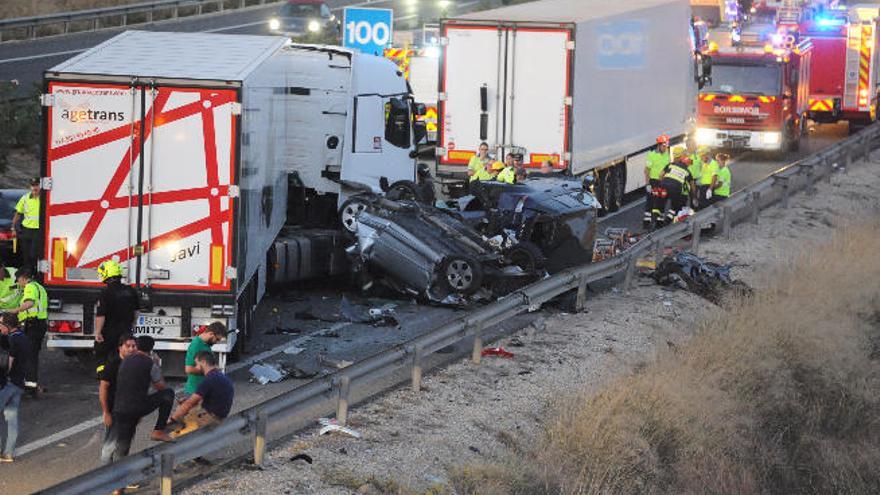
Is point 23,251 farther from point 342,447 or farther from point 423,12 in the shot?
point 423,12

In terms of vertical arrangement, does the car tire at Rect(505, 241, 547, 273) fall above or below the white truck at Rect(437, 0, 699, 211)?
below

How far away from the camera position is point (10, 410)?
14133 millimetres

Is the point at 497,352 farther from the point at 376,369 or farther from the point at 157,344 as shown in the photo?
the point at 157,344

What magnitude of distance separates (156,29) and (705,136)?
2005 cm

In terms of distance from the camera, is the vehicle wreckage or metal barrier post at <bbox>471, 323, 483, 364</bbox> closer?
metal barrier post at <bbox>471, 323, 483, 364</bbox>

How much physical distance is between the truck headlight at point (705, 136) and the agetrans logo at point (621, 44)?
27.6 ft

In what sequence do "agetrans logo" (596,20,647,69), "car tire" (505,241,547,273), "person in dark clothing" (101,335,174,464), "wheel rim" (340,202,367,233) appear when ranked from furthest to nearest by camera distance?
"agetrans logo" (596,20,647,69), "wheel rim" (340,202,367,233), "car tire" (505,241,547,273), "person in dark clothing" (101,335,174,464)

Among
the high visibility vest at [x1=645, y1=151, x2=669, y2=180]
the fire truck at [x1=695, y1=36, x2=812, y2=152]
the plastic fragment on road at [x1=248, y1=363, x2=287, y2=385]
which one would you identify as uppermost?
the fire truck at [x1=695, y1=36, x2=812, y2=152]

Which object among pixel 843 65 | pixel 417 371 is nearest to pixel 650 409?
pixel 417 371

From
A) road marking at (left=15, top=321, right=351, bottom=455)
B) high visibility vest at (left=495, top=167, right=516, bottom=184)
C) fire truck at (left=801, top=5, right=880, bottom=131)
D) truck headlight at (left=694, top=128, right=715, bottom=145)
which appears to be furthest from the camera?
fire truck at (left=801, top=5, right=880, bottom=131)

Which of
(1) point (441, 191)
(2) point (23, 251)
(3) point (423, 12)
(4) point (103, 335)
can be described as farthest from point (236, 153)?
(3) point (423, 12)

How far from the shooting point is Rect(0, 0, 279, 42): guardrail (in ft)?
158

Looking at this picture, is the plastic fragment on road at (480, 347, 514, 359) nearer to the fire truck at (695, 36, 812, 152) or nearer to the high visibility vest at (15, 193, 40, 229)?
the high visibility vest at (15, 193, 40, 229)

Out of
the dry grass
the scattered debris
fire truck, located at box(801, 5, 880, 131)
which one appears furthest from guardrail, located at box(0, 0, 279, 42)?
the scattered debris
